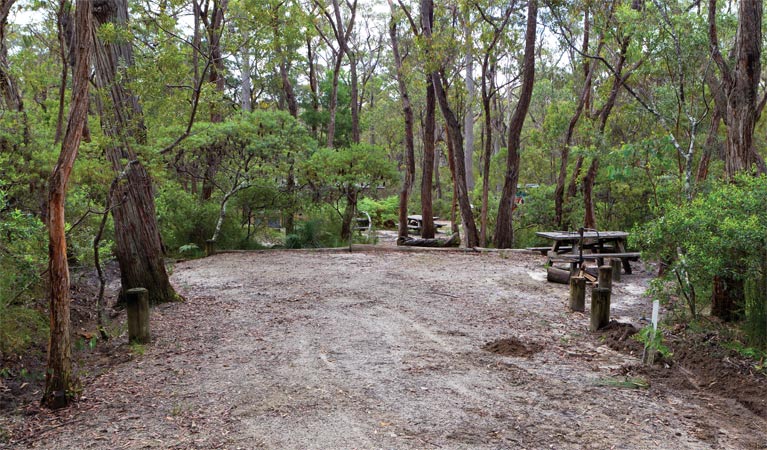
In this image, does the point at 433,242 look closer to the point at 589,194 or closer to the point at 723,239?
Result: the point at 589,194

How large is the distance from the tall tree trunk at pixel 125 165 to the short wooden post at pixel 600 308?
19.6 feet

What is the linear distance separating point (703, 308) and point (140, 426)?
6.46 meters

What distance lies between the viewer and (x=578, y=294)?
812cm

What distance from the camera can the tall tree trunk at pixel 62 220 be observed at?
445 cm

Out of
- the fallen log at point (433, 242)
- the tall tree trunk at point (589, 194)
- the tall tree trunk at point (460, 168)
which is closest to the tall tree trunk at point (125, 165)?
the fallen log at point (433, 242)

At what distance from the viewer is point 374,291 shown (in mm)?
9688

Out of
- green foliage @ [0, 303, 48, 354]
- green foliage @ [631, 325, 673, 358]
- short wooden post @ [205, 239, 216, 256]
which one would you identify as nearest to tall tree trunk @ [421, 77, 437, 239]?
short wooden post @ [205, 239, 216, 256]

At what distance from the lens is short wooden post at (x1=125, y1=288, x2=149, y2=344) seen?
6359 millimetres

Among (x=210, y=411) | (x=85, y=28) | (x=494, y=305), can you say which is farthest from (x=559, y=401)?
(x=85, y=28)

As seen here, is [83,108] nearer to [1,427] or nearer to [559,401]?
[1,427]

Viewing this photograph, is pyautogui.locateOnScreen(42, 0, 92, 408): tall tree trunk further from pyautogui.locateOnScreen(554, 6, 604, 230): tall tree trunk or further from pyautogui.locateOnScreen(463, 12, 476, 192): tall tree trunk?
pyautogui.locateOnScreen(554, 6, 604, 230): tall tree trunk

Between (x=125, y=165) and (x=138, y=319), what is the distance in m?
2.37

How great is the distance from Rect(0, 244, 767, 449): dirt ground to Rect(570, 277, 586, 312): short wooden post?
0.76 ft

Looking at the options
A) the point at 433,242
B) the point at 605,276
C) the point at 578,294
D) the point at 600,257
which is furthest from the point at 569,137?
the point at 578,294
